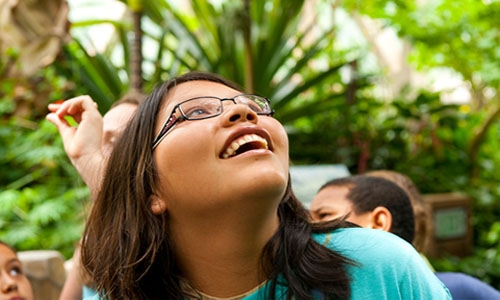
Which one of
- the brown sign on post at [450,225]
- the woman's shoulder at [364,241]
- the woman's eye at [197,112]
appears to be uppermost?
the woman's eye at [197,112]

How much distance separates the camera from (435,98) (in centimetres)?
657

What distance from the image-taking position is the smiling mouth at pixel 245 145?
121 centimetres

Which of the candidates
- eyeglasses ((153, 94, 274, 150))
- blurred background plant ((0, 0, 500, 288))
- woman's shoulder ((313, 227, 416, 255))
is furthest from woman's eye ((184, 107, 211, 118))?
blurred background plant ((0, 0, 500, 288))

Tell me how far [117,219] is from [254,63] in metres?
3.66

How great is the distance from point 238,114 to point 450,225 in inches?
188

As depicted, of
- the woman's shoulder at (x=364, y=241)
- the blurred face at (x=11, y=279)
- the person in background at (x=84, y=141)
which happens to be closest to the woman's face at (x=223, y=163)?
the woman's shoulder at (x=364, y=241)

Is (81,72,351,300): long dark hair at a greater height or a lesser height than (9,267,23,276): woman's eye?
greater

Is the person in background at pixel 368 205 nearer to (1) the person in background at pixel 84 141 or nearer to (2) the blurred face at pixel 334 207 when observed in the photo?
(2) the blurred face at pixel 334 207

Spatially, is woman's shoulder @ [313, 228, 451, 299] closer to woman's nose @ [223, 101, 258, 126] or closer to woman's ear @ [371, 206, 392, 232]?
woman's nose @ [223, 101, 258, 126]

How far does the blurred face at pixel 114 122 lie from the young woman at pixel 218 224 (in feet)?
2.01

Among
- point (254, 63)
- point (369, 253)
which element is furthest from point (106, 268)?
point (254, 63)

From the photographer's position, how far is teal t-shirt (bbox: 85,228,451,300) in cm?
118

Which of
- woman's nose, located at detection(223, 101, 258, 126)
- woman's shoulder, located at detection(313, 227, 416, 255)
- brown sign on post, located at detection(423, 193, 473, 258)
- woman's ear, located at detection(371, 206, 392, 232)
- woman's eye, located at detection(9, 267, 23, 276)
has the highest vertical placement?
woman's nose, located at detection(223, 101, 258, 126)

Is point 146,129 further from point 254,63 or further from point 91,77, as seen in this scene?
point 254,63
